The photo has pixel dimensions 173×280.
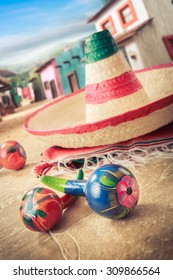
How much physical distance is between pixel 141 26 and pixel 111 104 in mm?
1783

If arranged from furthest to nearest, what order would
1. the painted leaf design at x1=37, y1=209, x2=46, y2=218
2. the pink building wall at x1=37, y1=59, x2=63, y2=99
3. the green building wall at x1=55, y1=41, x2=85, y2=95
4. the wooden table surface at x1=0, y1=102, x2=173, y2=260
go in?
the pink building wall at x1=37, y1=59, x2=63, y2=99
the green building wall at x1=55, y1=41, x2=85, y2=95
the painted leaf design at x1=37, y1=209, x2=46, y2=218
the wooden table surface at x1=0, y1=102, x2=173, y2=260

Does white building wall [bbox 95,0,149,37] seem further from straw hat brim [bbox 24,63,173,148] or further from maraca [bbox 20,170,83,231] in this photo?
maraca [bbox 20,170,83,231]

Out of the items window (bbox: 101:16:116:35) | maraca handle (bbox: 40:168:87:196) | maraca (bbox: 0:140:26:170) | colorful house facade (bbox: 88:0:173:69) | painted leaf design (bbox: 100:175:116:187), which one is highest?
window (bbox: 101:16:116:35)

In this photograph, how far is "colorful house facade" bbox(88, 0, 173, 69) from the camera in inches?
79.4

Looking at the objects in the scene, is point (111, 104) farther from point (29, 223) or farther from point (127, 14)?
point (127, 14)

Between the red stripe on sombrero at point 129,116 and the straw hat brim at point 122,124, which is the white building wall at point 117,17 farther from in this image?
the red stripe on sombrero at point 129,116

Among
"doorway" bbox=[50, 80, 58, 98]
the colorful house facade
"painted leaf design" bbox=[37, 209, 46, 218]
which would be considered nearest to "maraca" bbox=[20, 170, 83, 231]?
"painted leaf design" bbox=[37, 209, 46, 218]

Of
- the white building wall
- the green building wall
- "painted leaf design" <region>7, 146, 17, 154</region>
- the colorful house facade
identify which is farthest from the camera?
the green building wall

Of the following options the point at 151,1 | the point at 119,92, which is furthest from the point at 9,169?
the point at 151,1

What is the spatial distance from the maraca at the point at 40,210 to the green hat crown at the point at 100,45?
0.80 m

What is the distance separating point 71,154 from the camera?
47.2 inches

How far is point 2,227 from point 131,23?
116 inches

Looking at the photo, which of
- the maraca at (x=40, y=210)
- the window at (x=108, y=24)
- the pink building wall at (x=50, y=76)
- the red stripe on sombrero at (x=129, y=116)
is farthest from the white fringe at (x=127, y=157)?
the pink building wall at (x=50, y=76)

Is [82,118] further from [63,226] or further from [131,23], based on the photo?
[131,23]
